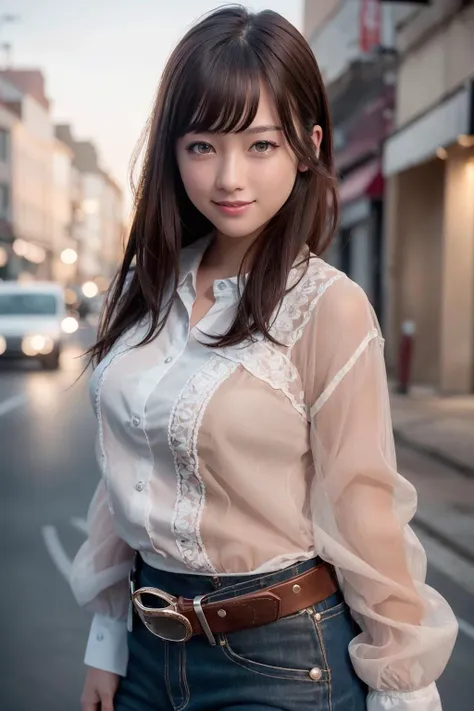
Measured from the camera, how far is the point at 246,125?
1678mm

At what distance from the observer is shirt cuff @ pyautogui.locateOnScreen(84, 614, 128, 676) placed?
189 cm

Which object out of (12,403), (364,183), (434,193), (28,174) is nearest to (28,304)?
(364,183)

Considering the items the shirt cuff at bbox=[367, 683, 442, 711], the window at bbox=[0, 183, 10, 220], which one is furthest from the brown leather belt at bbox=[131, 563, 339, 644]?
the window at bbox=[0, 183, 10, 220]

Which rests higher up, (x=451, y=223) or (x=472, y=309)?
(x=451, y=223)

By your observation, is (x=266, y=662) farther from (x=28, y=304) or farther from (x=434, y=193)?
(x=28, y=304)

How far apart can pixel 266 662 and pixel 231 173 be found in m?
0.77

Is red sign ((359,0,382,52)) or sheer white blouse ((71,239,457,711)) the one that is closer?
sheer white blouse ((71,239,457,711))

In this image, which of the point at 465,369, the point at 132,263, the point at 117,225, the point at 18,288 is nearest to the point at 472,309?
the point at 465,369

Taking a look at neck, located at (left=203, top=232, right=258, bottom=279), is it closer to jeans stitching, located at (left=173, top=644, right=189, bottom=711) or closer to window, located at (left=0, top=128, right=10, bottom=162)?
jeans stitching, located at (left=173, top=644, right=189, bottom=711)

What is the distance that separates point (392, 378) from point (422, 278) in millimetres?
1918

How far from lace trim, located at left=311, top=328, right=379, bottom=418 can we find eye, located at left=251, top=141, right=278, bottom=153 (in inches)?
13.7

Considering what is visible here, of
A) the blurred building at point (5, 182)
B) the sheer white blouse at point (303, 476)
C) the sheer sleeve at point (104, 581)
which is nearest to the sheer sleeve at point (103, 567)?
the sheer sleeve at point (104, 581)

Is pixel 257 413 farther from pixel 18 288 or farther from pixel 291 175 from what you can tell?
pixel 18 288

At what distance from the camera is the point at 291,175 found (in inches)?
69.6
